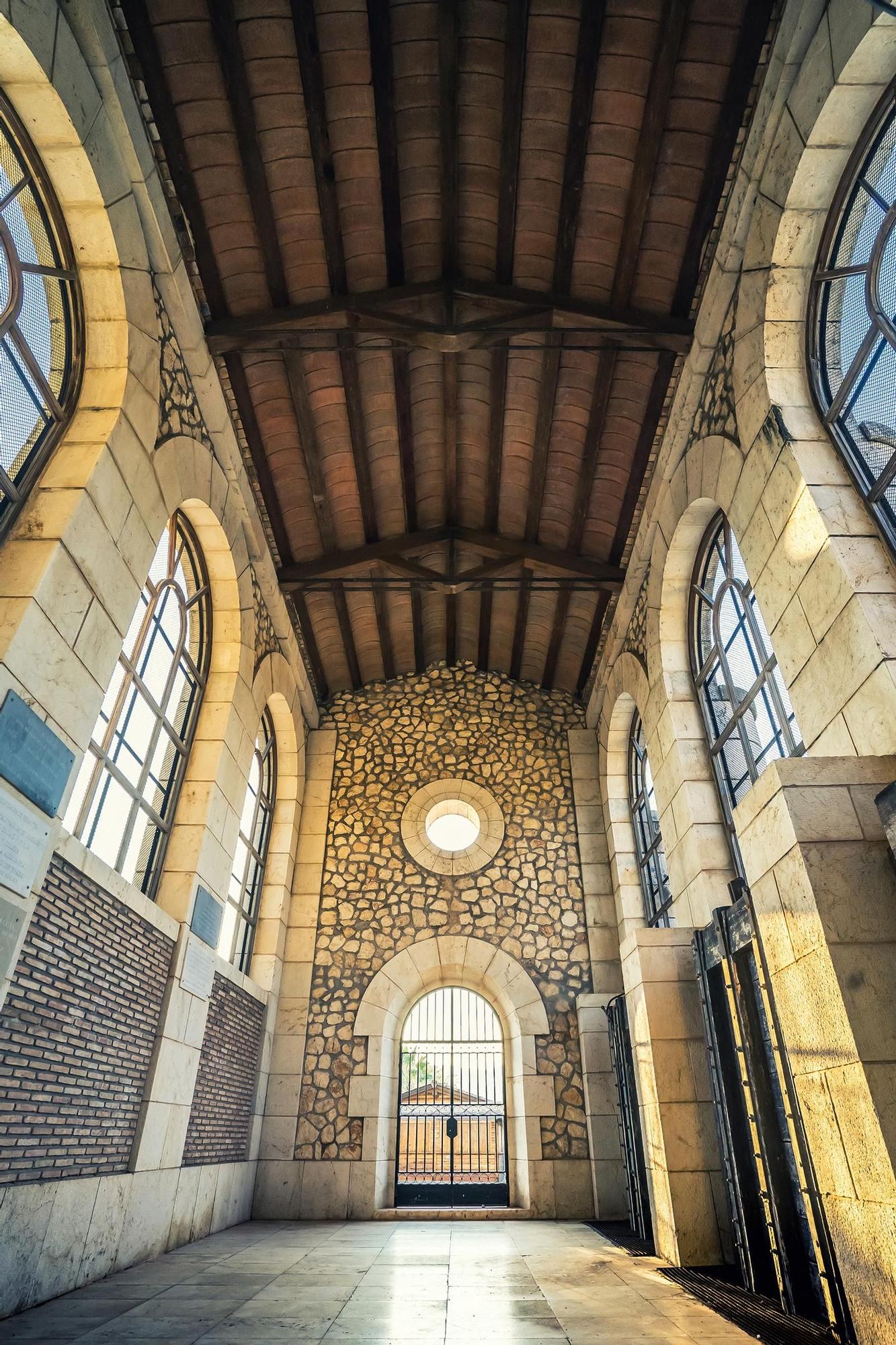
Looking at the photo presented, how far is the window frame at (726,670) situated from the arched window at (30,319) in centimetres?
366

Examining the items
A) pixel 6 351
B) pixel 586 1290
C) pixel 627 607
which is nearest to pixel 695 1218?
pixel 586 1290

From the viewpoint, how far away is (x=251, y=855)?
680cm

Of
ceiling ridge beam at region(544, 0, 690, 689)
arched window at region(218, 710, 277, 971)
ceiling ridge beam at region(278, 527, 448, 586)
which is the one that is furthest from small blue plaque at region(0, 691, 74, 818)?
ceiling ridge beam at region(544, 0, 690, 689)

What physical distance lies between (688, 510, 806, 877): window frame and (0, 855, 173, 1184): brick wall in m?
3.36

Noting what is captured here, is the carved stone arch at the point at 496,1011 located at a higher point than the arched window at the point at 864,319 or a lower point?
lower

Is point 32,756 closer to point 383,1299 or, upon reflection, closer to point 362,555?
point 383,1299

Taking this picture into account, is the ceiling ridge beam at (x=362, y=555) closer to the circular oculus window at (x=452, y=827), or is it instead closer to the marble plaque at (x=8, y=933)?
the circular oculus window at (x=452, y=827)

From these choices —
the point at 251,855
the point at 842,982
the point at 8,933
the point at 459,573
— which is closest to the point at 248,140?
the point at 459,573

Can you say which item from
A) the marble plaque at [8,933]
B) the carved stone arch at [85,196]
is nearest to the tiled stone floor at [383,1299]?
the marble plaque at [8,933]

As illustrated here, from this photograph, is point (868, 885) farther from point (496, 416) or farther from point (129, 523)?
point (496, 416)

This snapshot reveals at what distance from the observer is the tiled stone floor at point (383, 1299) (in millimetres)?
2598

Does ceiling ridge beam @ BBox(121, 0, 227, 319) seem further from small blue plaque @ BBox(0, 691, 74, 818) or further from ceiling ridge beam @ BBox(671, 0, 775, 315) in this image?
small blue plaque @ BBox(0, 691, 74, 818)

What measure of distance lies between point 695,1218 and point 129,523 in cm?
467

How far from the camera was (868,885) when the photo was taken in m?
2.38
